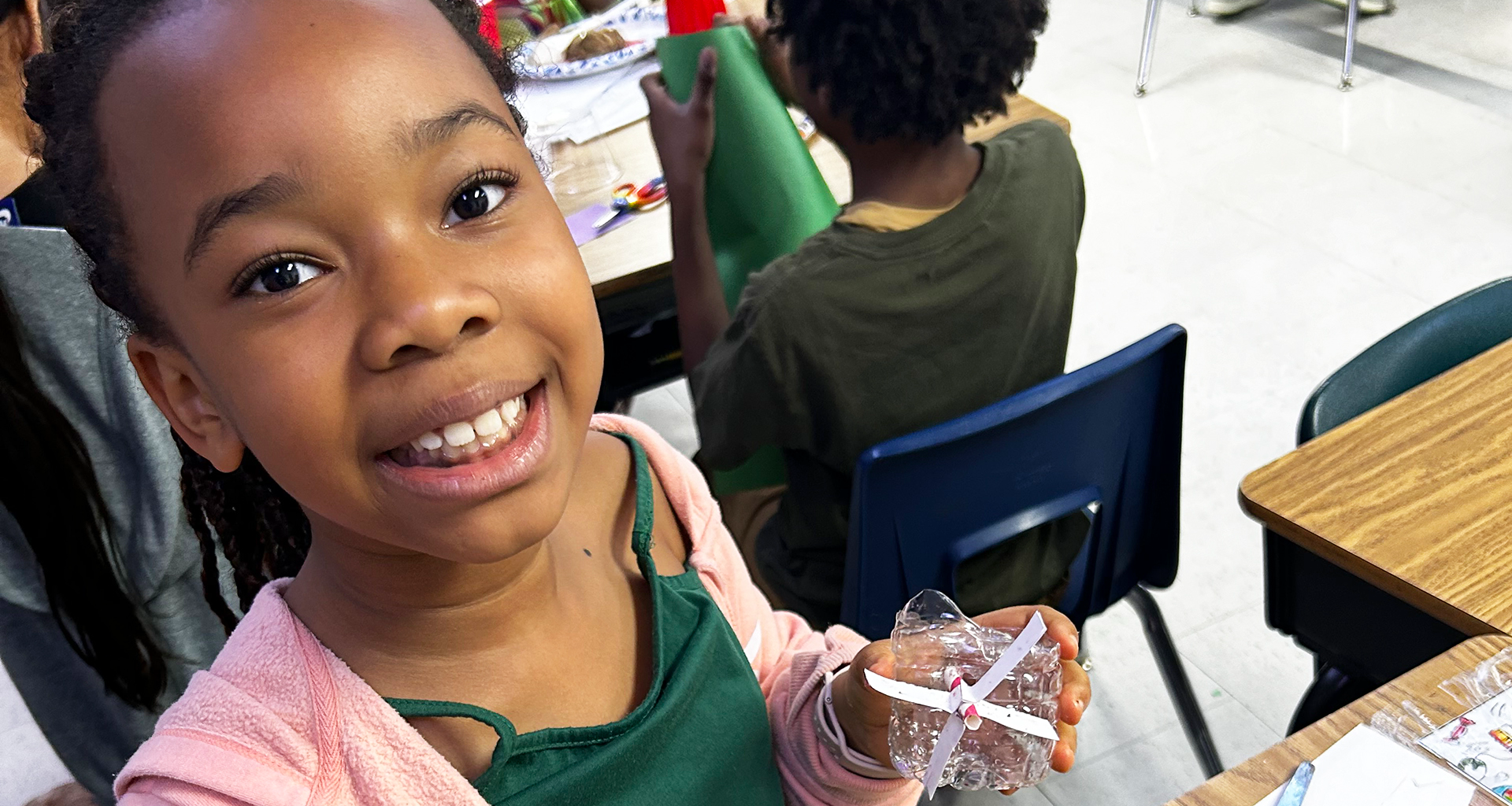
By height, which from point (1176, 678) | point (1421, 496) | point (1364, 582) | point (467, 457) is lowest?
point (1176, 678)

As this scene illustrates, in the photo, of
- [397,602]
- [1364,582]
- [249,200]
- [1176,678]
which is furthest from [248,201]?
[1176,678]

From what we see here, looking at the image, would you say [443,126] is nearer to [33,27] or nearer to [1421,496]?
[33,27]

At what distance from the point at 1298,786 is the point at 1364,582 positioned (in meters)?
0.42

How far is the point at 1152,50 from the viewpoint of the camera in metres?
4.43

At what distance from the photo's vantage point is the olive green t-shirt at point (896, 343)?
144cm

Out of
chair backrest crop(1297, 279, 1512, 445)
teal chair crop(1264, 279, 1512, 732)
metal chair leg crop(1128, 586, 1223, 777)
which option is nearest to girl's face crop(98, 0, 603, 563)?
teal chair crop(1264, 279, 1512, 732)

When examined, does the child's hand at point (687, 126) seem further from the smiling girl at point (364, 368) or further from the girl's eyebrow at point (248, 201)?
the girl's eyebrow at point (248, 201)

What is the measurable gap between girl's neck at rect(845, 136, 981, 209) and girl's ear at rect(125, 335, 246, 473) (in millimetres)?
1013

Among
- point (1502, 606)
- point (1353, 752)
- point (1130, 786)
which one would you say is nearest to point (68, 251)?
point (1353, 752)

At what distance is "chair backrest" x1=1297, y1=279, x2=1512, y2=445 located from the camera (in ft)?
4.99

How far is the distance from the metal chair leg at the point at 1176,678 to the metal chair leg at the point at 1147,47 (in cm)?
298

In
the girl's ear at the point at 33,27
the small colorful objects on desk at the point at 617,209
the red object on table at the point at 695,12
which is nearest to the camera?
the girl's ear at the point at 33,27

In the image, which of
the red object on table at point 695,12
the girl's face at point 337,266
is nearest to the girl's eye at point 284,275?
the girl's face at point 337,266

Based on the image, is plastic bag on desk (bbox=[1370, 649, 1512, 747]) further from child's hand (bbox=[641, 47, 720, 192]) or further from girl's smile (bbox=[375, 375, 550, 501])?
child's hand (bbox=[641, 47, 720, 192])
